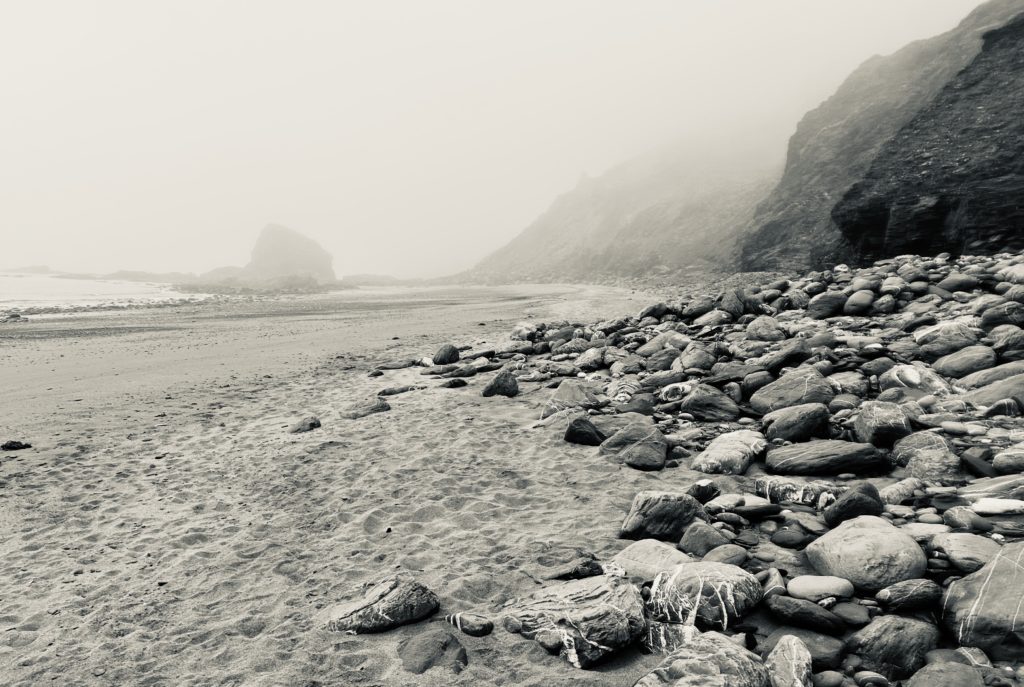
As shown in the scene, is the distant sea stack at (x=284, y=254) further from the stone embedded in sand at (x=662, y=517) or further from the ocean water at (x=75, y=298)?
the stone embedded in sand at (x=662, y=517)

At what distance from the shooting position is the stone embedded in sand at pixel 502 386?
7.65 meters

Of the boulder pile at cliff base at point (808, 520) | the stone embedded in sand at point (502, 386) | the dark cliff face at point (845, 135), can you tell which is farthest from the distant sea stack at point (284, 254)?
the boulder pile at cliff base at point (808, 520)

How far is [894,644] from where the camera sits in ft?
7.59

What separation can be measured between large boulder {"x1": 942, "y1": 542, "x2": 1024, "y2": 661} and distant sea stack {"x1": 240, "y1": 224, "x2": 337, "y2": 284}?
455 ft

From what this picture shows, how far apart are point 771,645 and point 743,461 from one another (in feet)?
7.73

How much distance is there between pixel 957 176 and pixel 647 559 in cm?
1723

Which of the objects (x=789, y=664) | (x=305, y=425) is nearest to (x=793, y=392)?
(x=789, y=664)

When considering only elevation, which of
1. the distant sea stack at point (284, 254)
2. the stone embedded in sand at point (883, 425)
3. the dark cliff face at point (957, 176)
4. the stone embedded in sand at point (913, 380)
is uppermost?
the distant sea stack at point (284, 254)

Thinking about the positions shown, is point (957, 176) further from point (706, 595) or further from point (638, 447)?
point (706, 595)

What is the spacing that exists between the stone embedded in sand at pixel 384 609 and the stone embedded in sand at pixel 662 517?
1.46 metres

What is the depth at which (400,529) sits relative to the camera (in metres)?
4.11

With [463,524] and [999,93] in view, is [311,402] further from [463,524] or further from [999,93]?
[999,93]

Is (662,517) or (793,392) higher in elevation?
(793,392)

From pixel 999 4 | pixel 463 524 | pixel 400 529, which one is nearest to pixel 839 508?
pixel 463 524
